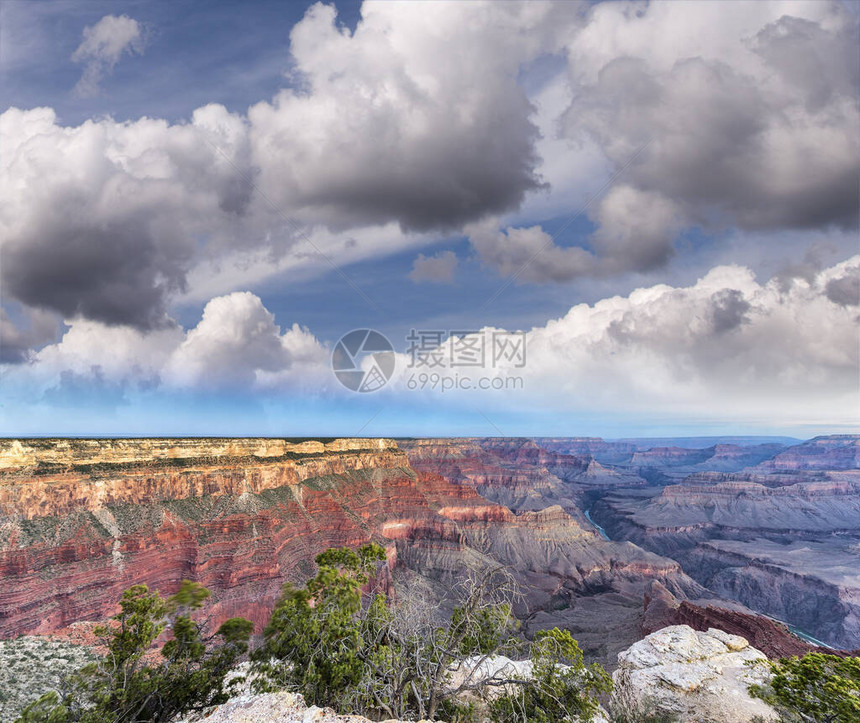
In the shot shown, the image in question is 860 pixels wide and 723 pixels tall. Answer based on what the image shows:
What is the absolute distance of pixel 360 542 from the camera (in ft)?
195

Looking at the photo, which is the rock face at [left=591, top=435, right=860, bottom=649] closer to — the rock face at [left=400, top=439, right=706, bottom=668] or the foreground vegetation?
the rock face at [left=400, top=439, right=706, bottom=668]

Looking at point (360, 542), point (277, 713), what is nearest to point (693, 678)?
point (277, 713)

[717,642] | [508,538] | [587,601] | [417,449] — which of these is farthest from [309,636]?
[417,449]

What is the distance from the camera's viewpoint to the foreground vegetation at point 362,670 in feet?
32.1

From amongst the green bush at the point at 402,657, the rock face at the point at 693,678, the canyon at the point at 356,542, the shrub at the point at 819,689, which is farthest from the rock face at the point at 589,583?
the shrub at the point at 819,689

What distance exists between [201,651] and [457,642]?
8.53 m

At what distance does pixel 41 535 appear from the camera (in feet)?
119

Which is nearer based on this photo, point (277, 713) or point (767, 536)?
point (277, 713)

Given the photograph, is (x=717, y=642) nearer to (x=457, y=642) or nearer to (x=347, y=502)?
(x=457, y=642)

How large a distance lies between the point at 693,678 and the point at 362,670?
12633mm

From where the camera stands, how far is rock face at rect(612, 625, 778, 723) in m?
12.2

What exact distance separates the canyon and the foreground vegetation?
238 cm

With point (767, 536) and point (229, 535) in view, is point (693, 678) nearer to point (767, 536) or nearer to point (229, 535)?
point (229, 535)

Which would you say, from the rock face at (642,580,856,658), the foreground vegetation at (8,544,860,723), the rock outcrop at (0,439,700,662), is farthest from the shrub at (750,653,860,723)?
the rock face at (642,580,856,658)
